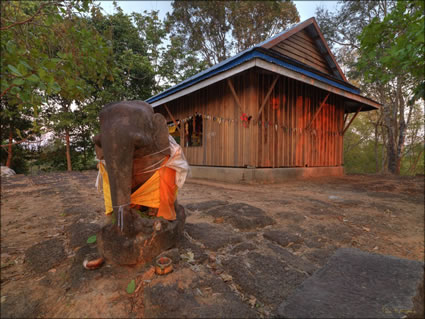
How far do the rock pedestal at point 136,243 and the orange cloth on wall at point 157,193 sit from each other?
123mm

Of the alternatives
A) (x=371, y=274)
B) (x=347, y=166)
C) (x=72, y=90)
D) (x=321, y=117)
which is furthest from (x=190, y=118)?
(x=347, y=166)

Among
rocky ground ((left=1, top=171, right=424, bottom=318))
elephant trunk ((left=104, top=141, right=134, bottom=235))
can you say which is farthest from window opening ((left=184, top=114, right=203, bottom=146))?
elephant trunk ((left=104, top=141, right=134, bottom=235))

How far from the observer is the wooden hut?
6402 millimetres

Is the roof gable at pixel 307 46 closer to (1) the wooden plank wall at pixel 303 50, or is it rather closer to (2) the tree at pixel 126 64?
(1) the wooden plank wall at pixel 303 50

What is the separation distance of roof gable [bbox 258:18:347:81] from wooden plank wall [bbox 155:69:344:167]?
1435 mm

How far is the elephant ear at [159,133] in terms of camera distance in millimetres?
1706

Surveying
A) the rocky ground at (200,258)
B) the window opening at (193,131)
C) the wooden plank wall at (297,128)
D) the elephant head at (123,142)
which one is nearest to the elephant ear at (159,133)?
the elephant head at (123,142)

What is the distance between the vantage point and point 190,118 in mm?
9375

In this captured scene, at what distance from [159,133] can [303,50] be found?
9412 mm

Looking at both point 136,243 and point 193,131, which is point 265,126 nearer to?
point 193,131

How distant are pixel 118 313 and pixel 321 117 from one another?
9.74m

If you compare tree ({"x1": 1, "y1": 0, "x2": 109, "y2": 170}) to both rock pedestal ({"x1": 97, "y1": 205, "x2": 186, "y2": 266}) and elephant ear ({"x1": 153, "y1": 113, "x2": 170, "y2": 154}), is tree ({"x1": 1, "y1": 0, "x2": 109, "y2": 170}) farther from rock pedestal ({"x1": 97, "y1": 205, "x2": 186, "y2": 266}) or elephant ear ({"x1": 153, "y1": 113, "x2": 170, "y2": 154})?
rock pedestal ({"x1": 97, "y1": 205, "x2": 186, "y2": 266})

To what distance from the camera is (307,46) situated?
9.05 meters

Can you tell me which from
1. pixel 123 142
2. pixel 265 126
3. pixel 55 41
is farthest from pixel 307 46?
pixel 123 142
